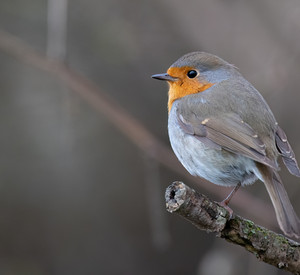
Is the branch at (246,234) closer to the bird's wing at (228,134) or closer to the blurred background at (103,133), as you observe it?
the bird's wing at (228,134)

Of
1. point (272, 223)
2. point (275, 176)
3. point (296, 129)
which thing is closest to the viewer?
point (275, 176)

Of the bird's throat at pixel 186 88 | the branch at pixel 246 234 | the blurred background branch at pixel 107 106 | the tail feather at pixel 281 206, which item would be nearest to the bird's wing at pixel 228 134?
the tail feather at pixel 281 206

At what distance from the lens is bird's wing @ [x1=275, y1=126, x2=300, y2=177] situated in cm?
388

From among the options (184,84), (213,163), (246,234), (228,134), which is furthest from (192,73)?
(246,234)

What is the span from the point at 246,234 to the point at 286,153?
32.4 inches

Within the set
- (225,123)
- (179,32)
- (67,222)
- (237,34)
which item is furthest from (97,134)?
(225,123)

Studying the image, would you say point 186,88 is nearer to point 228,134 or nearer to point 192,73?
point 192,73

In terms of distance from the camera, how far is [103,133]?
693 centimetres

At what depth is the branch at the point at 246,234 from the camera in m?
3.32

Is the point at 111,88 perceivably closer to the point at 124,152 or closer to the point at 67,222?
the point at 124,152

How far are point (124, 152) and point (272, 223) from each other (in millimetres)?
2278

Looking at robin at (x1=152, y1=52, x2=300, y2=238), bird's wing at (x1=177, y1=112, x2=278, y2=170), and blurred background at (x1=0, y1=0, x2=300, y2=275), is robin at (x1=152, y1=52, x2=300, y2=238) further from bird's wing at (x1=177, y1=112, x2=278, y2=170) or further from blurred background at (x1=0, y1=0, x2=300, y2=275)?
blurred background at (x1=0, y1=0, x2=300, y2=275)

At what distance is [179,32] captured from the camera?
690 cm

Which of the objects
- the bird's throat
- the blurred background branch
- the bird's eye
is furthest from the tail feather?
the blurred background branch
